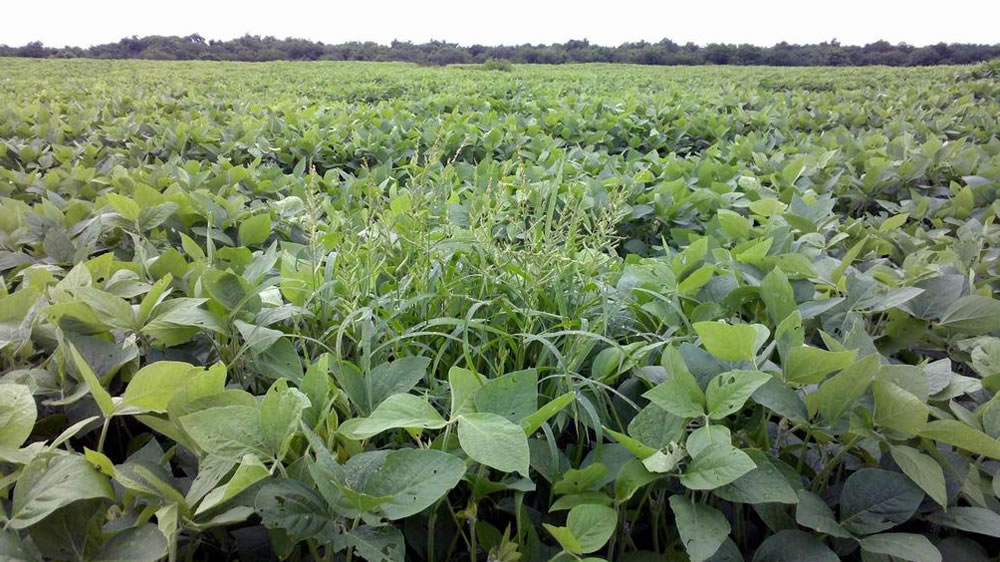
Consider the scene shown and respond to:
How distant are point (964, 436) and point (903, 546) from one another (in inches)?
6.7

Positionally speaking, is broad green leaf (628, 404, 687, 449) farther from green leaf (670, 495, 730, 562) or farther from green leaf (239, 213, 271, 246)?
green leaf (239, 213, 271, 246)

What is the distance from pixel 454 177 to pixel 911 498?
6.55ft

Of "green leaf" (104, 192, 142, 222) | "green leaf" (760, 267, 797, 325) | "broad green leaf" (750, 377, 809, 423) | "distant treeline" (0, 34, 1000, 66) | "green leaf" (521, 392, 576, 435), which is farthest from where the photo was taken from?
"distant treeline" (0, 34, 1000, 66)

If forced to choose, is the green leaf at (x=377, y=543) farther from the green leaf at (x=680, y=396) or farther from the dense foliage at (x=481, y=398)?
the green leaf at (x=680, y=396)

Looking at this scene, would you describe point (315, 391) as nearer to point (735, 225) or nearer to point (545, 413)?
point (545, 413)

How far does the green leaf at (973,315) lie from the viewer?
1.16 m

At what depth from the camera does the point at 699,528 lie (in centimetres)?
78

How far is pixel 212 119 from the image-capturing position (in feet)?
14.9

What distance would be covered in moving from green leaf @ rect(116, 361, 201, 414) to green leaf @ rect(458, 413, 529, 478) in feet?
1.33

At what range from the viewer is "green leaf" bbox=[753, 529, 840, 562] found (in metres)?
0.84

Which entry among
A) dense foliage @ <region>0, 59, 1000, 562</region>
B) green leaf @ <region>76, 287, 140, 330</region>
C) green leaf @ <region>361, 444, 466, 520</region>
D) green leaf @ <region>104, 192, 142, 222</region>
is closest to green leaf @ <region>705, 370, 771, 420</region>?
dense foliage @ <region>0, 59, 1000, 562</region>

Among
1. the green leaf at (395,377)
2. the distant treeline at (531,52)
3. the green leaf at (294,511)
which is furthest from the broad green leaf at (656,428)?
the distant treeline at (531,52)

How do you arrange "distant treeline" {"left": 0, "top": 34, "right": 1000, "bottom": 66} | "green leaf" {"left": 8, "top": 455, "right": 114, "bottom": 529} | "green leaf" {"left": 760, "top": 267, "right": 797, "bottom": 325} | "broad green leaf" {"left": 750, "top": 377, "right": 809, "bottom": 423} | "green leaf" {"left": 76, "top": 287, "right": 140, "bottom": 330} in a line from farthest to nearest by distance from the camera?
"distant treeline" {"left": 0, "top": 34, "right": 1000, "bottom": 66} < "green leaf" {"left": 760, "top": 267, "right": 797, "bottom": 325} < "green leaf" {"left": 76, "top": 287, "right": 140, "bottom": 330} < "broad green leaf" {"left": 750, "top": 377, "right": 809, "bottom": 423} < "green leaf" {"left": 8, "top": 455, "right": 114, "bottom": 529}

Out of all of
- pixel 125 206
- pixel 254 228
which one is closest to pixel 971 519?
pixel 254 228
